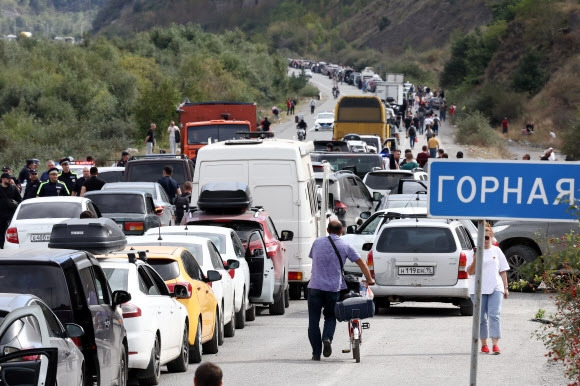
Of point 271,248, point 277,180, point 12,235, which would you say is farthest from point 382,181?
point 271,248

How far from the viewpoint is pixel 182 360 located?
1384cm

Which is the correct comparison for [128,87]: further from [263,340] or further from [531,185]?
[531,185]

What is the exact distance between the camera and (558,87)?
94.1 m

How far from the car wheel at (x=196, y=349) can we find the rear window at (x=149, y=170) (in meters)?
15.7

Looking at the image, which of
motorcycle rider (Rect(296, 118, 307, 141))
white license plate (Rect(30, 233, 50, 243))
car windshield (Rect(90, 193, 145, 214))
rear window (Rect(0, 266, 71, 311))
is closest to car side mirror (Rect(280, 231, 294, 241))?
white license plate (Rect(30, 233, 50, 243))

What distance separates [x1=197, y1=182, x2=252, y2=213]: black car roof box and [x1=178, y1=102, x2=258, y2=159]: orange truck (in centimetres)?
1514

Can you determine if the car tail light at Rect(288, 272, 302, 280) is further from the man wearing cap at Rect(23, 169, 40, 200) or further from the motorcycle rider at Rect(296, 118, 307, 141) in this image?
the motorcycle rider at Rect(296, 118, 307, 141)

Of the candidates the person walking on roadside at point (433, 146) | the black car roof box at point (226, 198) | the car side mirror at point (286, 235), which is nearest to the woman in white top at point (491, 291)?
the black car roof box at point (226, 198)

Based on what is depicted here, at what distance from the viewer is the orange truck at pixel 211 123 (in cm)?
3762

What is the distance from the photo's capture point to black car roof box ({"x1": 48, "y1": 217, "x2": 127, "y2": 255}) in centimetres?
1352

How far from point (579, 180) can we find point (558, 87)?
87597 millimetres

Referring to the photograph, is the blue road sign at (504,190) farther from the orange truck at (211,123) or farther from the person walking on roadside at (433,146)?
the person walking on roadside at (433,146)

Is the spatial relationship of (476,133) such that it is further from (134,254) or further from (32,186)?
(134,254)

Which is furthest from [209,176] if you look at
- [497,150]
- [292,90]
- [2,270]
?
[292,90]
